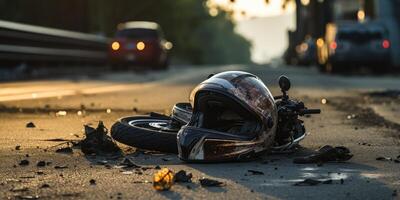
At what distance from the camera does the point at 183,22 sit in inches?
3246

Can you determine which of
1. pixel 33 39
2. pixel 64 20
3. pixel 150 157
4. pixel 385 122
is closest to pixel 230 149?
pixel 150 157

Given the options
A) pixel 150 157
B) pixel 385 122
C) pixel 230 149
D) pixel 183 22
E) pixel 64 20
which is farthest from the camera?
pixel 183 22

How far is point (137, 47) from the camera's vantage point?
120ft

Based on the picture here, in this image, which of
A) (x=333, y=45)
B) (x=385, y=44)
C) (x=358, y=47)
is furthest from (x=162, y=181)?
(x=333, y=45)

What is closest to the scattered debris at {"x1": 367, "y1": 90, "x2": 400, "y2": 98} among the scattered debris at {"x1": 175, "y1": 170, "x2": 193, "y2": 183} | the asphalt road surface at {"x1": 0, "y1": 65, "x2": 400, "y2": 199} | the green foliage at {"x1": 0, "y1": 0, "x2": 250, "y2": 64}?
the asphalt road surface at {"x1": 0, "y1": 65, "x2": 400, "y2": 199}

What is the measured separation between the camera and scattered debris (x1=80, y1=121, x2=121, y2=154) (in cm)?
752

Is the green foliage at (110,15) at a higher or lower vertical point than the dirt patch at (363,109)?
higher

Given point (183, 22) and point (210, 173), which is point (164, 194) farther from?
point (183, 22)

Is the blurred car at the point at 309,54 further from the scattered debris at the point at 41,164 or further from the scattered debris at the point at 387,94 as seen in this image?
the scattered debris at the point at 41,164

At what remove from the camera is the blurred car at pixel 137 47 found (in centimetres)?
3641

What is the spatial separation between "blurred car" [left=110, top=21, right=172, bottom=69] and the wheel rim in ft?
91.3

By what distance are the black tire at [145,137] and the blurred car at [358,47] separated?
84.4ft

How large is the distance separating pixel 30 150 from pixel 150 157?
1096 mm

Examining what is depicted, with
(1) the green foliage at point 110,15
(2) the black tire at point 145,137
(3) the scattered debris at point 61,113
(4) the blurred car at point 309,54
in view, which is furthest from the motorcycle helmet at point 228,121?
(4) the blurred car at point 309,54
